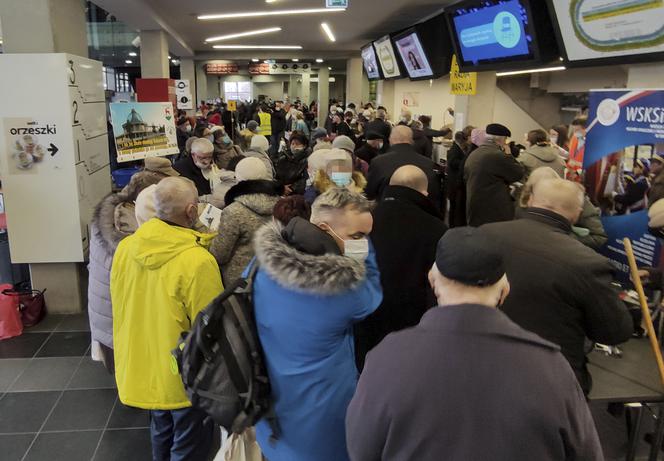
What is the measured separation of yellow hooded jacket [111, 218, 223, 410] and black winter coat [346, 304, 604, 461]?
1404mm

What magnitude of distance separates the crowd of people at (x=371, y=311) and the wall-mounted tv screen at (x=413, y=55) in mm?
6326

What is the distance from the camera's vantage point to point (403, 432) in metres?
1.41

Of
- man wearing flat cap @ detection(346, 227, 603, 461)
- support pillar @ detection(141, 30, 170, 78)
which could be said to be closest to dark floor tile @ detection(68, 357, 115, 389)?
man wearing flat cap @ detection(346, 227, 603, 461)

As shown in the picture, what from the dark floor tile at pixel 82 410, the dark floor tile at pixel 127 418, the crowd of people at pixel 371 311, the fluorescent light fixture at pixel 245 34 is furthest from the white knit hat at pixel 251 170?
the fluorescent light fixture at pixel 245 34

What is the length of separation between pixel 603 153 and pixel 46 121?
4850mm

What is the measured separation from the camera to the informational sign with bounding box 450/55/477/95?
8266 millimetres

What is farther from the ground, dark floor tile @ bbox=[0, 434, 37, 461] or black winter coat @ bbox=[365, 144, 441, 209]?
black winter coat @ bbox=[365, 144, 441, 209]

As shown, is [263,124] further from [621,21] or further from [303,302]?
[303,302]

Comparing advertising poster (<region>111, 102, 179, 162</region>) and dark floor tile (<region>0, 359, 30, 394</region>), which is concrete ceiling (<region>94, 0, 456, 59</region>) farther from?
dark floor tile (<region>0, 359, 30, 394</region>)

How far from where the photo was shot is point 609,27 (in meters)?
4.36

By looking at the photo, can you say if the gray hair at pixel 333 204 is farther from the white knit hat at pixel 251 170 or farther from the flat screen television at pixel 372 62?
the flat screen television at pixel 372 62

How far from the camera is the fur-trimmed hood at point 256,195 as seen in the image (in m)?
3.17

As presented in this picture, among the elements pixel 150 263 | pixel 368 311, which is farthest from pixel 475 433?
pixel 150 263

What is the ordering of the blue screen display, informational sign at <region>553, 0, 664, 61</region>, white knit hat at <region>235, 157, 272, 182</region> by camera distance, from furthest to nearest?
the blue screen display < informational sign at <region>553, 0, 664, 61</region> < white knit hat at <region>235, 157, 272, 182</region>
